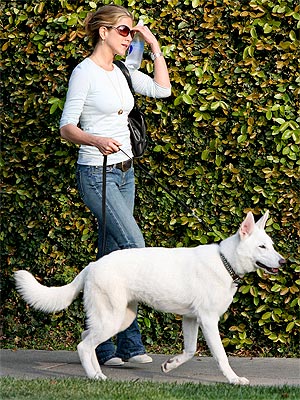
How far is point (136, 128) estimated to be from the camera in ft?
21.4

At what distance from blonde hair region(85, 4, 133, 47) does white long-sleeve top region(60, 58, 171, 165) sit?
21 cm

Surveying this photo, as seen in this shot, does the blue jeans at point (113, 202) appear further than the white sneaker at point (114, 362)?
No

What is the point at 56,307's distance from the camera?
6.07m

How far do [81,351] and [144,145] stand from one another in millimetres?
1542

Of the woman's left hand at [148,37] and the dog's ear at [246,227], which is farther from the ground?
the woman's left hand at [148,37]

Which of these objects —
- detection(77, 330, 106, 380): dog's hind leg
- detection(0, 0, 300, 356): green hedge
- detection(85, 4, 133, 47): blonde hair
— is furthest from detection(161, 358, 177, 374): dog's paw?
detection(85, 4, 133, 47): blonde hair

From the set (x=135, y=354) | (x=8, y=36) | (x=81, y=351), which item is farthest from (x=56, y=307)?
(x=8, y=36)

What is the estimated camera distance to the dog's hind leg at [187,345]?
604 cm

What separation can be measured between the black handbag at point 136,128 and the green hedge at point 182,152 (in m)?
0.56

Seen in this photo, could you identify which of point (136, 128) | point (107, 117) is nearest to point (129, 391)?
point (107, 117)

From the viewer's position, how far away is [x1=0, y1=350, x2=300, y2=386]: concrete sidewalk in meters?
6.15

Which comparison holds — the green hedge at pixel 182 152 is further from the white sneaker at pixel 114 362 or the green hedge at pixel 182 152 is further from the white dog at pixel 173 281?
the white dog at pixel 173 281

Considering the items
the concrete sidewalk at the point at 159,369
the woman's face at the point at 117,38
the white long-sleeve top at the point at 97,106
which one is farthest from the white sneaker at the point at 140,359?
the woman's face at the point at 117,38

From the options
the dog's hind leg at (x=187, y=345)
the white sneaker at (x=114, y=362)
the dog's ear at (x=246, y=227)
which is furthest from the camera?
the white sneaker at (x=114, y=362)
